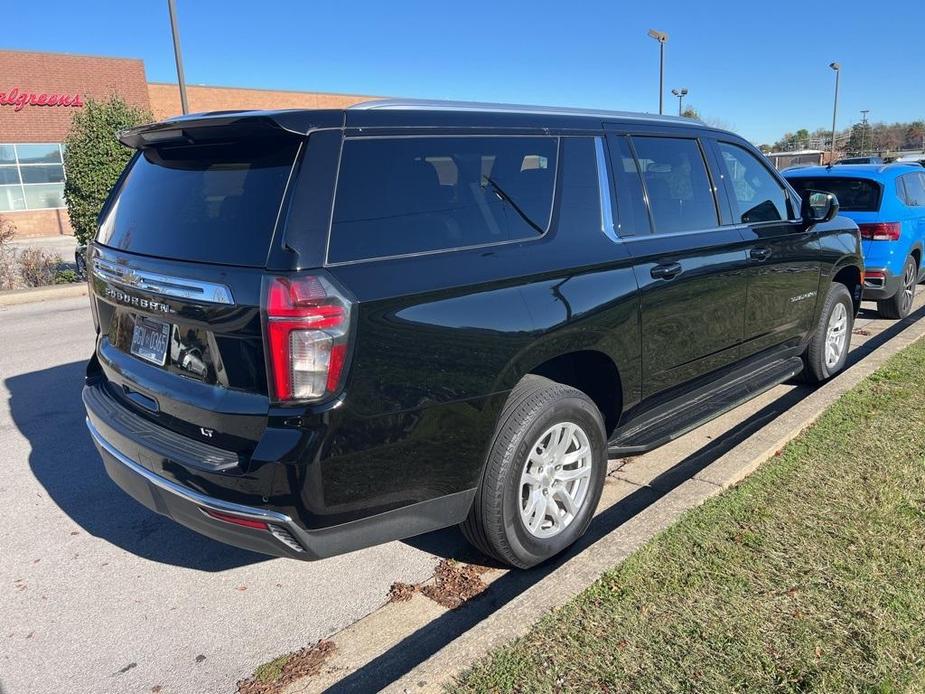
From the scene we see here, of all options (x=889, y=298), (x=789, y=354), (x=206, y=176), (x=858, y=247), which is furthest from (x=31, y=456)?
(x=889, y=298)

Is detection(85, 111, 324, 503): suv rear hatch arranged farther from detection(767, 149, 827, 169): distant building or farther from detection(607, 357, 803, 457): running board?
detection(767, 149, 827, 169): distant building

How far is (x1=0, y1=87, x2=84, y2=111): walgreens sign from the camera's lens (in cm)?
2509

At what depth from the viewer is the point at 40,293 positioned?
38.7ft

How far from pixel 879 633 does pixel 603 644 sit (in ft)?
3.24

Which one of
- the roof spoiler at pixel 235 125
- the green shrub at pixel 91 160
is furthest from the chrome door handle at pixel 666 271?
the green shrub at pixel 91 160

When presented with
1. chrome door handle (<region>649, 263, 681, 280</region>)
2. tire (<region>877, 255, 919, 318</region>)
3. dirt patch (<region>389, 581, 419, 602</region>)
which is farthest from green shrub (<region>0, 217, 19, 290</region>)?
tire (<region>877, 255, 919, 318</region>)

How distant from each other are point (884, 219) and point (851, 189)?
50cm

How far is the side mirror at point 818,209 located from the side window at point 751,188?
19cm

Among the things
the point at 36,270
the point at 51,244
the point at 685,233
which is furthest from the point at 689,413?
the point at 51,244

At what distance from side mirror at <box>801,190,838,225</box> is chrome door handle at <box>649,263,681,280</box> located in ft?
6.04

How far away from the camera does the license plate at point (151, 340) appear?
2799mm

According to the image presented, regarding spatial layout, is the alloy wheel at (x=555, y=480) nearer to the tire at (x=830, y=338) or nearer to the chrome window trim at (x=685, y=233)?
the chrome window trim at (x=685, y=233)

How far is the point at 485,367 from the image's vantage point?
278 centimetres

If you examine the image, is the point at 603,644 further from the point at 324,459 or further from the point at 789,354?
the point at 789,354
